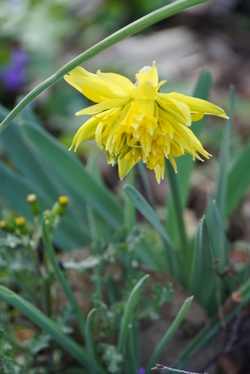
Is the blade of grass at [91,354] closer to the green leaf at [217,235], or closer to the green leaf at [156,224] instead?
the green leaf at [156,224]

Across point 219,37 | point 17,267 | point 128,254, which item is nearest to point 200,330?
point 128,254

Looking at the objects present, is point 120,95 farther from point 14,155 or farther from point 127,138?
point 14,155

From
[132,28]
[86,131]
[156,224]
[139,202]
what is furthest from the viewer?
[156,224]

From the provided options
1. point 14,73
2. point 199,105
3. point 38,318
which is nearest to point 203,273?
point 38,318

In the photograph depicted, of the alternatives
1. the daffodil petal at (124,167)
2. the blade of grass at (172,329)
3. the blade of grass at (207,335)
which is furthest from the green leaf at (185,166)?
the daffodil petal at (124,167)

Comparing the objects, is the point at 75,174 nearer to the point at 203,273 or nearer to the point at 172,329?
the point at 203,273

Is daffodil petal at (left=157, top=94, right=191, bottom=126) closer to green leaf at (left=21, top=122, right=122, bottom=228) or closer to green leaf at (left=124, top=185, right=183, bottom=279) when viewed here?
green leaf at (left=124, top=185, right=183, bottom=279)

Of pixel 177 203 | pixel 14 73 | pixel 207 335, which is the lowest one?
pixel 207 335
